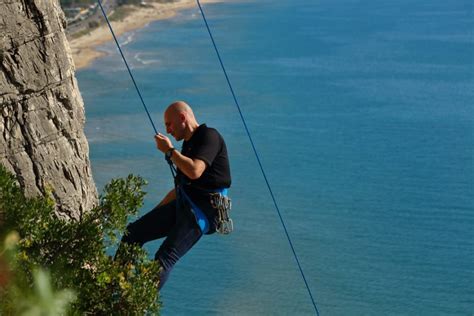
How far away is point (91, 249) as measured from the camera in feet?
14.1

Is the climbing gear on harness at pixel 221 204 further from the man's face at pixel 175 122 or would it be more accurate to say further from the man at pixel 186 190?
the man's face at pixel 175 122

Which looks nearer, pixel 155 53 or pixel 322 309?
pixel 322 309

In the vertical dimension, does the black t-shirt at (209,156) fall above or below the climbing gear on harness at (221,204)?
above

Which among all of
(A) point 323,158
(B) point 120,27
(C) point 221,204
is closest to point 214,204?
(C) point 221,204

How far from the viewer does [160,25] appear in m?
64.1

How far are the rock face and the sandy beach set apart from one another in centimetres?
4305

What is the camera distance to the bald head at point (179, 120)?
4.70 m

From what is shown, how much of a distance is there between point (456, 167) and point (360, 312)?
1008 centimetres

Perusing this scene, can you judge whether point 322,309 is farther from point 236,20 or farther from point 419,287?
point 236,20

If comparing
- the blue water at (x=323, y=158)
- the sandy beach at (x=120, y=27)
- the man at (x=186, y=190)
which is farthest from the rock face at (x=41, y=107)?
the sandy beach at (x=120, y=27)

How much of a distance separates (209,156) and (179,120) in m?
0.24

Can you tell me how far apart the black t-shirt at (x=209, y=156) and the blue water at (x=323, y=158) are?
1552 centimetres

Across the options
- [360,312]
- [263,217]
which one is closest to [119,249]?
[360,312]

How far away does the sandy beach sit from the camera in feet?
169
